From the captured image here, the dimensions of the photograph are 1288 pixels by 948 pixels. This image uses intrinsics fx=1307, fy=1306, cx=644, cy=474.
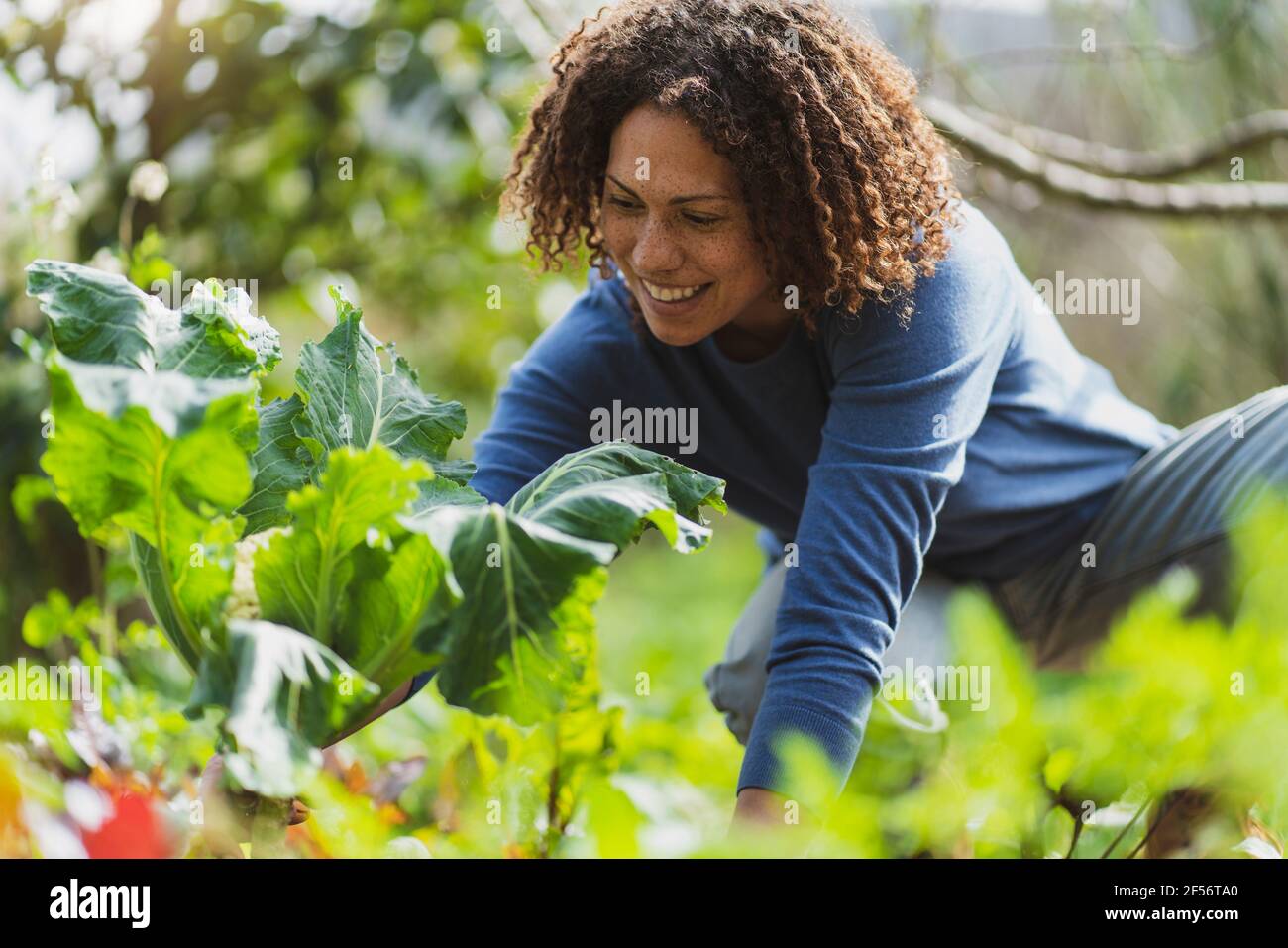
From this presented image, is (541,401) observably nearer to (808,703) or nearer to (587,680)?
(587,680)

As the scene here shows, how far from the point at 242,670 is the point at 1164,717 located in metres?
0.52

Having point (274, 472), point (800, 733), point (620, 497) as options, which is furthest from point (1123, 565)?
point (274, 472)

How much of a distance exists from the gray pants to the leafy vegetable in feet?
2.39

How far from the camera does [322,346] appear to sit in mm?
1114

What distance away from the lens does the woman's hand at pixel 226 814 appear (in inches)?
35.7

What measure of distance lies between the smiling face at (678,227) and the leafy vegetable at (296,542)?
34cm

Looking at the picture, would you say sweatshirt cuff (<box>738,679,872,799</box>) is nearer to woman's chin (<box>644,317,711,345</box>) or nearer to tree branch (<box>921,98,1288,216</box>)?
woman's chin (<box>644,317,711,345</box>)

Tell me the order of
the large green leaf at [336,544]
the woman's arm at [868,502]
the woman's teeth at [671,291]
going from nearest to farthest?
1. the large green leaf at [336,544]
2. the woman's arm at [868,502]
3. the woman's teeth at [671,291]

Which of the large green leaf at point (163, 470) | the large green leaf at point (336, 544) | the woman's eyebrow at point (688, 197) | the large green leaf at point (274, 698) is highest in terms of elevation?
the woman's eyebrow at point (688, 197)

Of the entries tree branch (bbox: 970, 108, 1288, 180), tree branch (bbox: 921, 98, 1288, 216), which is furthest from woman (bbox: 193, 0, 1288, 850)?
tree branch (bbox: 970, 108, 1288, 180)

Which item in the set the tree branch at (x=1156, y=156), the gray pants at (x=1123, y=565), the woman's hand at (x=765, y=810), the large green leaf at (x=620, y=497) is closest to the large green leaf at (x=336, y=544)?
the large green leaf at (x=620, y=497)

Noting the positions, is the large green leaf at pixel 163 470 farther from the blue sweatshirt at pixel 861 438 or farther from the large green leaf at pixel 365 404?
the blue sweatshirt at pixel 861 438

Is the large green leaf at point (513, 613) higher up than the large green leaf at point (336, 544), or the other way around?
the large green leaf at point (336, 544)

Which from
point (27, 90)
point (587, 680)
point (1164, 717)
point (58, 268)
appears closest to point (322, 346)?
point (58, 268)
